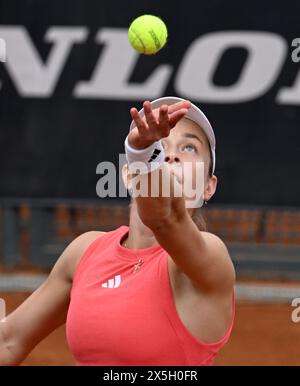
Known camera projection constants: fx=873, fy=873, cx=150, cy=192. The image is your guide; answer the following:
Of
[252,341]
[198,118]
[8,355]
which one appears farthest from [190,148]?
[252,341]

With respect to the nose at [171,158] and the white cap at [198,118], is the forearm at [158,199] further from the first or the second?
the white cap at [198,118]

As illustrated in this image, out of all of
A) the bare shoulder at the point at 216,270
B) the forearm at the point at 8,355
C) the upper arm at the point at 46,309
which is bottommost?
the forearm at the point at 8,355

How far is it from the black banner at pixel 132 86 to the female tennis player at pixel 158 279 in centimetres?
502

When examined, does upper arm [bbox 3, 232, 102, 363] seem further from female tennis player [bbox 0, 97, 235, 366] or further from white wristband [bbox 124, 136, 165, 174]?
white wristband [bbox 124, 136, 165, 174]

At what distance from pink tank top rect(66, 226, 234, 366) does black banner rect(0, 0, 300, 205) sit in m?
5.17

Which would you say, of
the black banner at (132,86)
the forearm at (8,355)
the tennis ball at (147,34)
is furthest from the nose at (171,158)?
the black banner at (132,86)

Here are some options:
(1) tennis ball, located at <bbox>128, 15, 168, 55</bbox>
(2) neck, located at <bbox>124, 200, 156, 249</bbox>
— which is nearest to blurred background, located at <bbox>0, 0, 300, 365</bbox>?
(1) tennis ball, located at <bbox>128, 15, 168, 55</bbox>

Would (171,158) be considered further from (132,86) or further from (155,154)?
(132,86)

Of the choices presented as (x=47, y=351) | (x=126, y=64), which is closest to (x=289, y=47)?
(x=126, y=64)

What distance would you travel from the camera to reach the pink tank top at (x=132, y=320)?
234 centimetres

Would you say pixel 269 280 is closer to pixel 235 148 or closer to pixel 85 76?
pixel 235 148

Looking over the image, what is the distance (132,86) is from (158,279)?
536 cm

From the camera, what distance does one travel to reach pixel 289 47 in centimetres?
750

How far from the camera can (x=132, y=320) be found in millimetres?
2361
